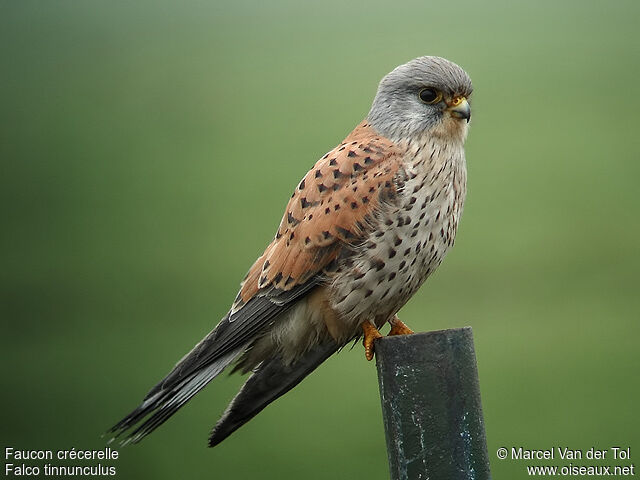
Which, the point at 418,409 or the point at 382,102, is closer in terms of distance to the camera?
the point at 418,409

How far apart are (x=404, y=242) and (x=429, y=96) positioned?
21.7 inches

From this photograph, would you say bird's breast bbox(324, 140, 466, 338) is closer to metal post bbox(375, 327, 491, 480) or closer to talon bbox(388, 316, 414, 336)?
talon bbox(388, 316, 414, 336)

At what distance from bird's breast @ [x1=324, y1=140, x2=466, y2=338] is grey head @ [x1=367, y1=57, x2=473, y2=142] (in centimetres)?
9

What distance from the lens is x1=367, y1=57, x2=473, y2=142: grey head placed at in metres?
2.71

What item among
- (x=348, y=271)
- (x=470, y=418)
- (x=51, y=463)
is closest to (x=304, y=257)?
(x=348, y=271)

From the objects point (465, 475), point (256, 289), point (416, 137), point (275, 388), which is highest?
point (416, 137)

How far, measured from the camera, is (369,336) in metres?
2.66

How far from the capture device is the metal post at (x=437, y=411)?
204cm

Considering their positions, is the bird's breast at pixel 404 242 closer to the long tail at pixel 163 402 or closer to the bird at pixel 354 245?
the bird at pixel 354 245

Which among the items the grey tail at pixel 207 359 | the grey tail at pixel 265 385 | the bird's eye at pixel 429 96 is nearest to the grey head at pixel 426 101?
the bird's eye at pixel 429 96

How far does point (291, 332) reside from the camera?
2732 mm

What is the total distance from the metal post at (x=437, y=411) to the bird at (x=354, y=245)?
0.52m

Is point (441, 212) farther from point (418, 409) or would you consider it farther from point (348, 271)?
point (418, 409)

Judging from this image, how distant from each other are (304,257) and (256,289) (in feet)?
0.67
